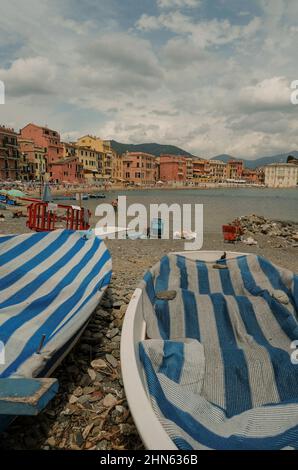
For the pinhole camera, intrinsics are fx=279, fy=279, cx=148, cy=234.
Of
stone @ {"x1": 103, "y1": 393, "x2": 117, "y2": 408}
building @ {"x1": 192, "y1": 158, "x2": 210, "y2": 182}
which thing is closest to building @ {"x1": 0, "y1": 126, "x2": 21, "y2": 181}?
stone @ {"x1": 103, "y1": 393, "x2": 117, "y2": 408}

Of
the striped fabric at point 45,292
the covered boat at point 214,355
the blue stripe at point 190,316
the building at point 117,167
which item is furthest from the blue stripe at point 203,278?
the building at point 117,167

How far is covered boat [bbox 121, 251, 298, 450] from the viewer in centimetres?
195

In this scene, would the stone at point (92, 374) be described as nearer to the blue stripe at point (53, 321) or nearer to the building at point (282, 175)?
the blue stripe at point (53, 321)

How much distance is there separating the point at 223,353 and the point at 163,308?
1006mm

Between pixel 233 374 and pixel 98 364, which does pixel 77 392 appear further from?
pixel 233 374

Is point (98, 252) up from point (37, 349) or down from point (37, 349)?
up

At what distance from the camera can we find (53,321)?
3199mm

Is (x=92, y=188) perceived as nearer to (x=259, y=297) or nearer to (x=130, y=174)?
(x=130, y=174)

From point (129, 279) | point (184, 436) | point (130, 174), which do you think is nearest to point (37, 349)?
point (184, 436)

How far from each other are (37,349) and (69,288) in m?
1.27

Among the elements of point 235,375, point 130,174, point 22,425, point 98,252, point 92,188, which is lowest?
point 22,425

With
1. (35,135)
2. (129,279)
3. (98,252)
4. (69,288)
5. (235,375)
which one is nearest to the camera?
(235,375)

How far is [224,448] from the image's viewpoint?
1869 millimetres
